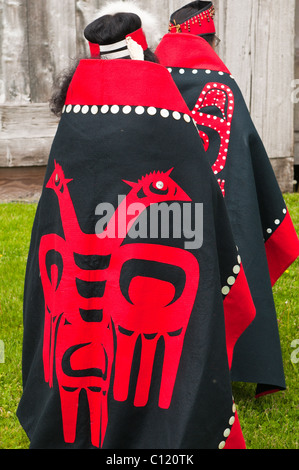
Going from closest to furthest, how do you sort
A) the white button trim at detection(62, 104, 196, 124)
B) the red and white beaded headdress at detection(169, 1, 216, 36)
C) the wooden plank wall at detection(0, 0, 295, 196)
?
the white button trim at detection(62, 104, 196, 124) < the red and white beaded headdress at detection(169, 1, 216, 36) < the wooden plank wall at detection(0, 0, 295, 196)

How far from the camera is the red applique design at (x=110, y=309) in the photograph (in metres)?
2.33

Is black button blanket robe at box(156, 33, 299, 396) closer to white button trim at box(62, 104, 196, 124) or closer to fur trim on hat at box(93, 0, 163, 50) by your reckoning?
fur trim on hat at box(93, 0, 163, 50)

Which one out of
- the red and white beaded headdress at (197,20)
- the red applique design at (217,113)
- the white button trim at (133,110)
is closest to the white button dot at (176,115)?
the white button trim at (133,110)

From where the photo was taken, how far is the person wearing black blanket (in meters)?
2.31

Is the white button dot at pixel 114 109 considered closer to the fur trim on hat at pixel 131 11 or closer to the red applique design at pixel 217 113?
the fur trim on hat at pixel 131 11

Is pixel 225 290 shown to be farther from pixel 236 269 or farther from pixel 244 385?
pixel 244 385

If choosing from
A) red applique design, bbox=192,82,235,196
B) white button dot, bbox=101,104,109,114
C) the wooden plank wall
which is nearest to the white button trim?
white button dot, bbox=101,104,109,114

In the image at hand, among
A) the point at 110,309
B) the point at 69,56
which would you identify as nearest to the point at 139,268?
the point at 110,309

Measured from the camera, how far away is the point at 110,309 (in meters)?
2.37

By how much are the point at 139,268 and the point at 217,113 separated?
1198 millimetres

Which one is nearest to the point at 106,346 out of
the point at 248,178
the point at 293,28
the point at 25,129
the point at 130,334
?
the point at 130,334

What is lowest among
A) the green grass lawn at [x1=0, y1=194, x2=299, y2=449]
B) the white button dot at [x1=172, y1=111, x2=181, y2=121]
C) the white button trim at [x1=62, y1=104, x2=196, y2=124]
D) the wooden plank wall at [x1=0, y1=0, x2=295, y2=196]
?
the green grass lawn at [x1=0, y1=194, x2=299, y2=449]

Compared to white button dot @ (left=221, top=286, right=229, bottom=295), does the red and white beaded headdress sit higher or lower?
higher
